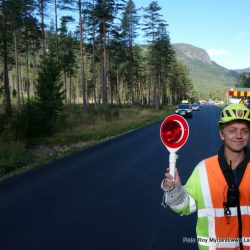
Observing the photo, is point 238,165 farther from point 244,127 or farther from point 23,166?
point 23,166

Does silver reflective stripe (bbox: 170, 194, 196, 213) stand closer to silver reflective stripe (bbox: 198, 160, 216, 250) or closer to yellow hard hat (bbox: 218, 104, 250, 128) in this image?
silver reflective stripe (bbox: 198, 160, 216, 250)

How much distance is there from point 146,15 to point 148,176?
2090 inches

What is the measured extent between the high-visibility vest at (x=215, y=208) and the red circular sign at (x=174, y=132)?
249 mm

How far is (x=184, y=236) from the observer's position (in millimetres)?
6090

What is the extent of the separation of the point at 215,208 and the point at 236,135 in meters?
0.55

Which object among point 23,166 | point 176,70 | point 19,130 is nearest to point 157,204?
point 23,166

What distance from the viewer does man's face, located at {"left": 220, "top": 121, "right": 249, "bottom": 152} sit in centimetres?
281

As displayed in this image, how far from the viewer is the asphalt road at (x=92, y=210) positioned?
5789mm

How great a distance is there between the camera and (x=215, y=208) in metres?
Result: 2.72

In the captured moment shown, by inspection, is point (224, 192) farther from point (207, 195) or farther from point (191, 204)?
point (191, 204)

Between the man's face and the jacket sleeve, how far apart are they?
1.07 feet

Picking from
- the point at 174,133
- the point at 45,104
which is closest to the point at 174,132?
the point at 174,133

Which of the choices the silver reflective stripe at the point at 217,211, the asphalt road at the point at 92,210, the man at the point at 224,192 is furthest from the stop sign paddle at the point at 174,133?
the asphalt road at the point at 92,210

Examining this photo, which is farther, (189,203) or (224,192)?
(189,203)
